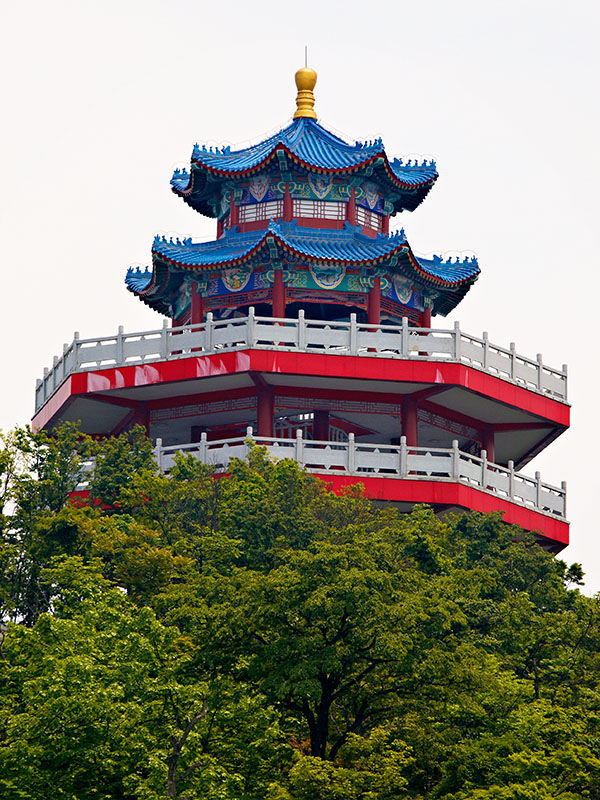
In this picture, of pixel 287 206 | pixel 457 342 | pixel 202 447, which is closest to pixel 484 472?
pixel 457 342

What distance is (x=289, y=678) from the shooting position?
113 feet

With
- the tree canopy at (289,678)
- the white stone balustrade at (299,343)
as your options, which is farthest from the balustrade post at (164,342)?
the tree canopy at (289,678)

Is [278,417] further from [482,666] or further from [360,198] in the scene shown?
[482,666]

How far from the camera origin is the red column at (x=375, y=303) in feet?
184

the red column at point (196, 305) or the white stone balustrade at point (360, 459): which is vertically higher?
the red column at point (196, 305)

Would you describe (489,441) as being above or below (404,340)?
below

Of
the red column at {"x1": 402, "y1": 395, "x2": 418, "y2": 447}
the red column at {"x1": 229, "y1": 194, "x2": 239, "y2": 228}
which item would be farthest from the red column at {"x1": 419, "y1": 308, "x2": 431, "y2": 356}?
the red column at {"x1": 229, "y1": 194, "x2": 239, "y2": 228}

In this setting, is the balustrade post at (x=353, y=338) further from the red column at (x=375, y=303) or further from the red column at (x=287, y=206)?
the red column at (x=287, y=206)

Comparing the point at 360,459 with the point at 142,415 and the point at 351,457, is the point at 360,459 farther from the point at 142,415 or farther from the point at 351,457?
the point at 142,415

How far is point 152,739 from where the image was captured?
109 ft

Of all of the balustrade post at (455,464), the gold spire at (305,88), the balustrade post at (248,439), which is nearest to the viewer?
the balustrade post at (248,439)

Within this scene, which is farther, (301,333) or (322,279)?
(322,279)

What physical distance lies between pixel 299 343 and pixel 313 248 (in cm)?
452

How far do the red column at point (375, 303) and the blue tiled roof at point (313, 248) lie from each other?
959 mm
